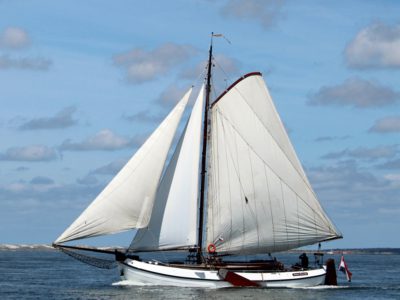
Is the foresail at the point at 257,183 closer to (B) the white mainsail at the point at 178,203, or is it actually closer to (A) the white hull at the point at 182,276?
(B) the white mainsail at the point at 178,203

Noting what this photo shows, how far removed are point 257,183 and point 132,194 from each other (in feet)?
32.9

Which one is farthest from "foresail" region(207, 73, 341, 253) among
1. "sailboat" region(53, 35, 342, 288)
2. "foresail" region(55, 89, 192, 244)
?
"foresail" region(55, 89, 192, 244)

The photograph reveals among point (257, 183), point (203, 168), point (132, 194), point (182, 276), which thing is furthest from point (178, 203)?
point (257, 183)

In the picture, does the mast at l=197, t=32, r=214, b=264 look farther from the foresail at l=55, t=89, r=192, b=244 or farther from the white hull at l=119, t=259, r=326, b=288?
the foresail at l=55, t=89, r=192, b=244

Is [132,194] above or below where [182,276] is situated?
above

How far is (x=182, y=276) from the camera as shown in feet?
200

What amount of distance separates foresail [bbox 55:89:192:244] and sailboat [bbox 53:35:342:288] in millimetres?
163

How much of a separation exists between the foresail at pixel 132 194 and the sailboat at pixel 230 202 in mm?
163

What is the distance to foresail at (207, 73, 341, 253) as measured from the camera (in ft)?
210

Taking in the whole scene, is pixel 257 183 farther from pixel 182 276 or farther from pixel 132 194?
pixel 132 194

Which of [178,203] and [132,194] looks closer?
[132,194]

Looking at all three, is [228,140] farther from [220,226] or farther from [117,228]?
[117,228]

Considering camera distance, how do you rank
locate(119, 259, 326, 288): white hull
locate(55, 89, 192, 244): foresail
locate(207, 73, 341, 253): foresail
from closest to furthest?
1. locate(55, 89, 192, 244): foresail
2. locate(119, 259, 326, 288): white hull
3. locate(207, 73, 341, 253): foresail

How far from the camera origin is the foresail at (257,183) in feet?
210
